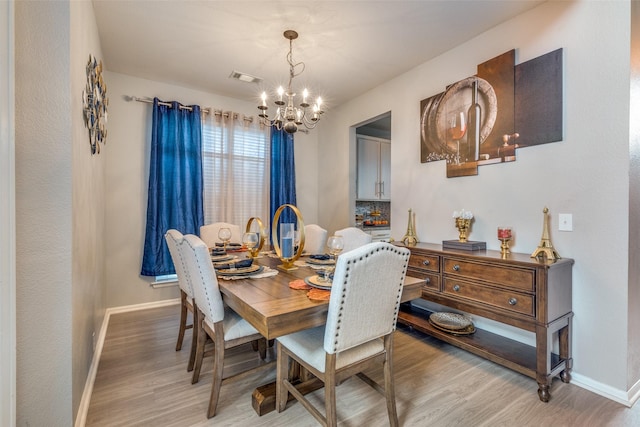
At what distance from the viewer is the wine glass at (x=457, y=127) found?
2795 mm

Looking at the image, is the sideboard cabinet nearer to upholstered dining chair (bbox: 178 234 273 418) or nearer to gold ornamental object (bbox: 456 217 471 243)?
gold ornamental object (bbox: 456 217 471 243)

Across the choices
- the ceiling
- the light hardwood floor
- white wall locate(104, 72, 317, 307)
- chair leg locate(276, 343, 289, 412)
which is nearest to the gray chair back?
chair leg locate(276, 343, 289, 412)

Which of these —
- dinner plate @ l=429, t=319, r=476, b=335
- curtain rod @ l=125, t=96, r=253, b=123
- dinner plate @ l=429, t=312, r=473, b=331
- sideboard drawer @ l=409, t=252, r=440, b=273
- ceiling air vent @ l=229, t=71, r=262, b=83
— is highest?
ceiling air vent @ l=229, t=71, r=262, b=83

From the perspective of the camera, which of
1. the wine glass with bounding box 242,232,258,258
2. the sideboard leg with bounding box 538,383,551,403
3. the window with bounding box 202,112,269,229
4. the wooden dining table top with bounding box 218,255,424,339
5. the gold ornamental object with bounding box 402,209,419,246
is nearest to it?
the wooden dining table top with bounding box 218,255,424,339

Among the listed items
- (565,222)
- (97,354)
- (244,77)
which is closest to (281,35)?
(244,77)

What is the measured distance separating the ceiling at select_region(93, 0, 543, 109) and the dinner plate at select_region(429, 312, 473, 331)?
8.24 feet

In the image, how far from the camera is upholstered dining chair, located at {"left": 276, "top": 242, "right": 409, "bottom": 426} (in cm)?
132

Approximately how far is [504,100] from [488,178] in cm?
65

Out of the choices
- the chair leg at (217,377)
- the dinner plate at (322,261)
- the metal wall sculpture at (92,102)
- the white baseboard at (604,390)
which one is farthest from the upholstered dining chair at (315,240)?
the white baseboard at (604,390)

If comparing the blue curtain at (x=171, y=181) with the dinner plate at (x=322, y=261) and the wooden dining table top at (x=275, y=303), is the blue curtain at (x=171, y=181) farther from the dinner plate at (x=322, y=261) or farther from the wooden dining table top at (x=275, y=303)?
the wooden dining table top at (x=275, y=303)

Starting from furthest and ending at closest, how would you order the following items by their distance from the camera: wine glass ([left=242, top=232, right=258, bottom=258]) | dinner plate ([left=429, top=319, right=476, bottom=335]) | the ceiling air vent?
the ceiling air vent
dinner plate ([left=429, top=319, right=476, bottom=335])
wine glass ([left=242, top=232, right=258, bottom=258])

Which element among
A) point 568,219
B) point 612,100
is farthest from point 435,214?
point 612,100

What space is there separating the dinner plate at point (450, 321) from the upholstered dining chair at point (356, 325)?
1125 mm

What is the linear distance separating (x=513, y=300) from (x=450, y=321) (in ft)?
2.27
